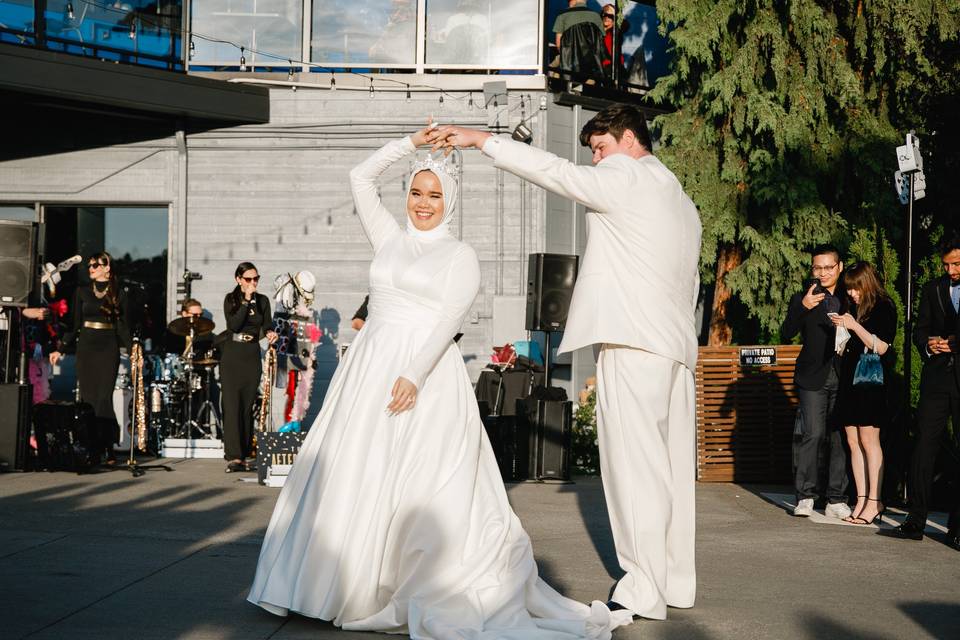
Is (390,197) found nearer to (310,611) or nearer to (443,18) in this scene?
(443,18)

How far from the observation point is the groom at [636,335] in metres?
5.32

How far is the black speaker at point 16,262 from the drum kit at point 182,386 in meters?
2.93

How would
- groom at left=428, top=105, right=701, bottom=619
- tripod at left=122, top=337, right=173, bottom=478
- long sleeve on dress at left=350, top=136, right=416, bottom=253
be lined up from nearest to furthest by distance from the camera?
groom at left=428, top=105, right=701, bottom=619
long sleeve on dress at left=350, top=136, right=416, bottom=253
tripod at left=122, top=337, right=173, bottom=478

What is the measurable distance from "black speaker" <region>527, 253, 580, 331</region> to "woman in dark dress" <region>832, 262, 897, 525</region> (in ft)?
13.9

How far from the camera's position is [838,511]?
9.22 meters

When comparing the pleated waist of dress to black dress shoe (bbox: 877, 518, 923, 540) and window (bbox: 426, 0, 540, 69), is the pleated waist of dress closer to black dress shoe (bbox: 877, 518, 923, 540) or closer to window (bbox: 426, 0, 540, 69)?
black dress shoe (bbox: 877, 518, 923, 540)

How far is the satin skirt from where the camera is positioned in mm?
4902

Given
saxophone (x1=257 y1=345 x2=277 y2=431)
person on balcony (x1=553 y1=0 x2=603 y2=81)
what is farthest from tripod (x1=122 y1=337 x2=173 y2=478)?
person on balcony (x1=553 y1=0 x2=603 y2=81)

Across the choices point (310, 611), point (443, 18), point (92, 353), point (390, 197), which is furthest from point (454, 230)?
point (310, 611)

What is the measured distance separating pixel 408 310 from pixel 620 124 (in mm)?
1266

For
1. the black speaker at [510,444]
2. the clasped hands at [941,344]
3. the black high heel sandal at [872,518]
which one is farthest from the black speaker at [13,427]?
the clasped hands at [941,344]

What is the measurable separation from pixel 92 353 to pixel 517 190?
6878 mm

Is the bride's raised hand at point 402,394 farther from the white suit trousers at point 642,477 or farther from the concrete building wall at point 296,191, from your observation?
the concrete building wall at point 296,191

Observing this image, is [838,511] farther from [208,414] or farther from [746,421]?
[208,414]
